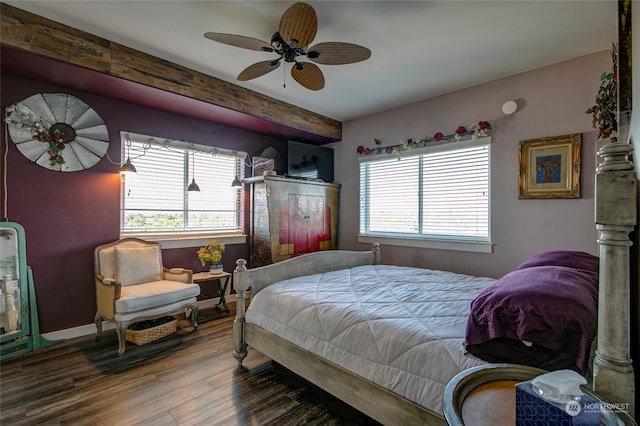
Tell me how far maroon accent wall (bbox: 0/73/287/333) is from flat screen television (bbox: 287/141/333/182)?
5.88 feet

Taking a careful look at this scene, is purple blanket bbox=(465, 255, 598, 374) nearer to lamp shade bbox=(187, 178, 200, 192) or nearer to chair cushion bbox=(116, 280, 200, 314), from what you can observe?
chair cushion bbox=(116, 280, 200, 314)

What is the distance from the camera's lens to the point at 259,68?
244cm

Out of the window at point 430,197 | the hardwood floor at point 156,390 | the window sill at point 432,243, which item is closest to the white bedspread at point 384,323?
the hardwood floor at point 156,390

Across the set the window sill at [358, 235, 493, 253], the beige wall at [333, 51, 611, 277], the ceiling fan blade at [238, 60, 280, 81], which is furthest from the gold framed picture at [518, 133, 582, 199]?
the ceiling fan blade at [238, 60, 280, 81]

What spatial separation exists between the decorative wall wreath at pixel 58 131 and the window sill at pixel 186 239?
0.98 m

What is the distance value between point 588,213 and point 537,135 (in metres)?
0.90

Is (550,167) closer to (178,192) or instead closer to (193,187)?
(193,187)

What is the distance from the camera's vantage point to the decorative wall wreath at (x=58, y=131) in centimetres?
281

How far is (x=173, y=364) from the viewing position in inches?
100.0

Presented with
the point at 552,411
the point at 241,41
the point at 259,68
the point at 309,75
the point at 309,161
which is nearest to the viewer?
the point at 552,411

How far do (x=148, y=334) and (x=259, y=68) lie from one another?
8.86 feet

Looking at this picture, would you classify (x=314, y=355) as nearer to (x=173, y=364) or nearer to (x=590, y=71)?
(x=173, y=364)

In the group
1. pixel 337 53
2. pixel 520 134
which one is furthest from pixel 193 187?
pixel 520 134

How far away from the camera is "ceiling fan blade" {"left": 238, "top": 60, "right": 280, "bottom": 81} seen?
2.35 m
